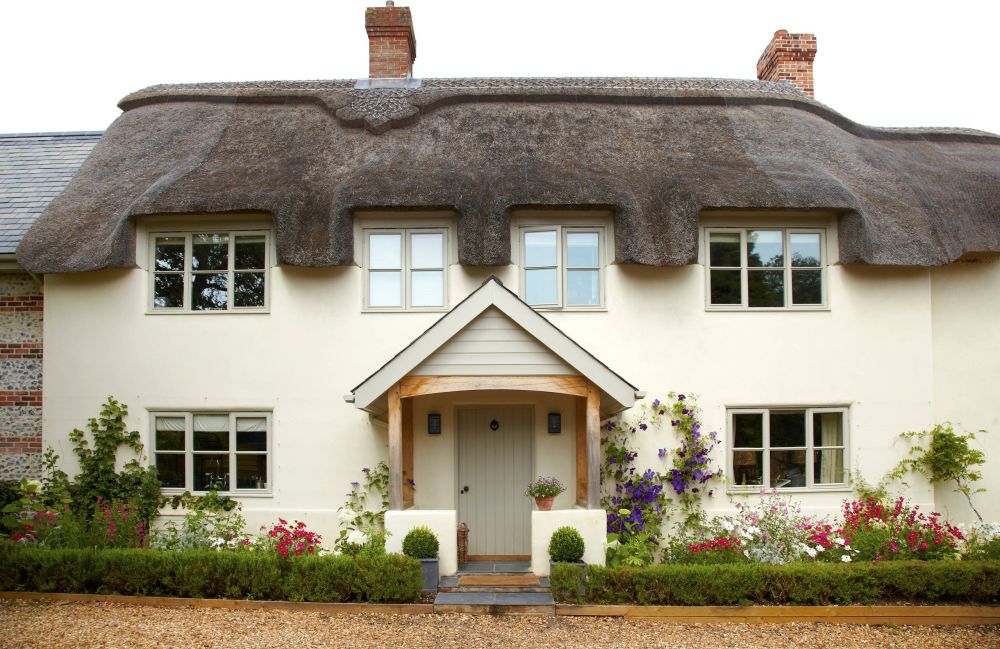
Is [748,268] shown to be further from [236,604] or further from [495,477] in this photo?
[236,604]

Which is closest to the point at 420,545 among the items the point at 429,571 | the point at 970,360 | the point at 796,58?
the point at 429,571

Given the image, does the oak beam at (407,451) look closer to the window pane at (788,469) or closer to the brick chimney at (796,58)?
the window pane at (788,469)

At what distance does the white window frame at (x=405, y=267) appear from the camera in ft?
36.2

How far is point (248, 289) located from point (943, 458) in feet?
33.3

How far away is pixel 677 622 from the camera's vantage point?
8.24 metres

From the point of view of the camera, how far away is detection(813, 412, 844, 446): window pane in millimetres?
11148

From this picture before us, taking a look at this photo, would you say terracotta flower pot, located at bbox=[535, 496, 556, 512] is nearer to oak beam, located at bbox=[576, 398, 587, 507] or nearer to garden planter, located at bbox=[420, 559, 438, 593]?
oak beam, located at bbox=[576, 398, 587, 507]

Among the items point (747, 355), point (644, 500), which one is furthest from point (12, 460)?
point (747, 355)

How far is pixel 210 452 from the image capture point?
11.0 m

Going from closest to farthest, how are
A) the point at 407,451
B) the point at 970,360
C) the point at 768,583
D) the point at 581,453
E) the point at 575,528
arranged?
the point at 768,583, the point at 575,528, the point at 581,453, the point at 407,451, the point at 970,360

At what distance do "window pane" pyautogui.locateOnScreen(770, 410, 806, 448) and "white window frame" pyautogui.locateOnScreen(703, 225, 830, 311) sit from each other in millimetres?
1512

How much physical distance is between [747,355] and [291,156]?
7272 millimetres

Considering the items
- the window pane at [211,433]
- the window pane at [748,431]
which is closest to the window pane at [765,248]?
the window pane at [748,431]

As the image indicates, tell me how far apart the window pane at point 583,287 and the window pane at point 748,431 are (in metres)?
2.67
